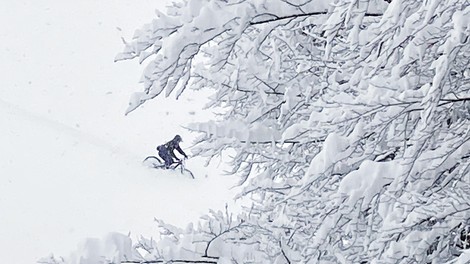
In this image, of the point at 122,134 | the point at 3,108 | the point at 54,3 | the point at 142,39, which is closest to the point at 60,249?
the point at 122,134

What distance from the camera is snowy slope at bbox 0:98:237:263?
1245cm

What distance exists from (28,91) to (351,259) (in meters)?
18.1

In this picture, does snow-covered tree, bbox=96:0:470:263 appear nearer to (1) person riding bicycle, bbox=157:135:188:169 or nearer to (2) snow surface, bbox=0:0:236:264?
(2) snow surface, bbox=0:0:236:264

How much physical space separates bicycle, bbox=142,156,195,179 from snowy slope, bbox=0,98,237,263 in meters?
0.17

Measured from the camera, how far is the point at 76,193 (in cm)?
1419

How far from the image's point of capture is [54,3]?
24.7 meters

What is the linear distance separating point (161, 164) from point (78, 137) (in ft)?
11.0

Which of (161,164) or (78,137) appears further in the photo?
(78,137)

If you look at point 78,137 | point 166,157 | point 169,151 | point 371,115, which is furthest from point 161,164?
point 371,115

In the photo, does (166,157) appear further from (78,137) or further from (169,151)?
(78,137)

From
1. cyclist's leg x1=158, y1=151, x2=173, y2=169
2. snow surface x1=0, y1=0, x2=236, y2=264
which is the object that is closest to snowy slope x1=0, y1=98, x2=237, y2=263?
snow surface x1=0, y1=0, x2=236, y2=264

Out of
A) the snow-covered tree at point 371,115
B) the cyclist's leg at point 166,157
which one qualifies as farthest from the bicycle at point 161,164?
the snow-covered tree at point 371,115

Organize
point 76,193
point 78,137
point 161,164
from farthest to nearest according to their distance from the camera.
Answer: point 78,137 < point 161,164 < point 76,193

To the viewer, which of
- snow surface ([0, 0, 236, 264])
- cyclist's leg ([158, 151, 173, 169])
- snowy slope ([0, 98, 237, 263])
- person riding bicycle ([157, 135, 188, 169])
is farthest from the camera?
cyclist's leg ([158, 151, 173, 169])
